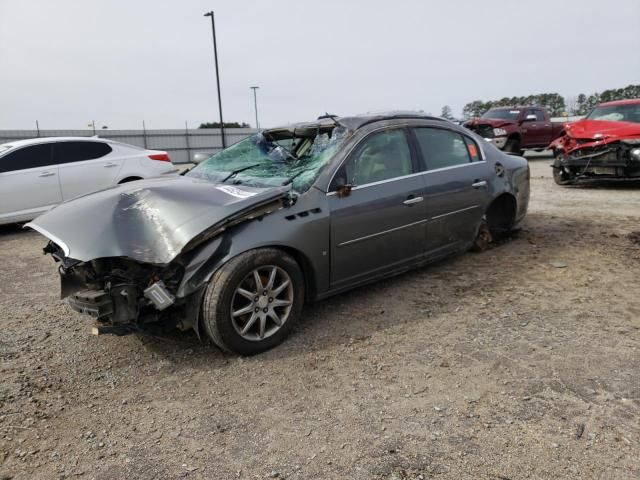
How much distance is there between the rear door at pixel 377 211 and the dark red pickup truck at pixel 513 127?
37.2ft

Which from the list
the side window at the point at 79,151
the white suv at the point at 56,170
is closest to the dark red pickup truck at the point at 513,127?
the white suv at the point at 56,170

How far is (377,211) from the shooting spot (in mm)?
3842

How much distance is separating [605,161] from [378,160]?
22.4 feet

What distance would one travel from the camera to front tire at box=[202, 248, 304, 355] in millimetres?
3008

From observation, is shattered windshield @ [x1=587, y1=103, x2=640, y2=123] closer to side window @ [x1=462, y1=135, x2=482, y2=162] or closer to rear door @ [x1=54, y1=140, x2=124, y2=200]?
side window @ [x1=462, y1=135, x2=482, y2=162]

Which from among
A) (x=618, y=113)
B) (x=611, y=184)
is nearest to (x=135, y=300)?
(x=618, y=113)

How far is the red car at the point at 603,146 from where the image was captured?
8609mm

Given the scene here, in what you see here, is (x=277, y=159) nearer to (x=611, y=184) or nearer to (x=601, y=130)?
(x=601, y=130)

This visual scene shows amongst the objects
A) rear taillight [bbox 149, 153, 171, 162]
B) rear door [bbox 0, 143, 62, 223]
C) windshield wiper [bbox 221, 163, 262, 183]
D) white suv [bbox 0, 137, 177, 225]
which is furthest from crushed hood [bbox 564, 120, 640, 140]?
rear door [bbox 0, 143, 62, 223]

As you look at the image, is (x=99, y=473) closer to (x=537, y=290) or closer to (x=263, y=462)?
(x=263, y=462)

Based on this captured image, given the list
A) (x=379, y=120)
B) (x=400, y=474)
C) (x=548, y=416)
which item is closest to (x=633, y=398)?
(x=548, y=416)

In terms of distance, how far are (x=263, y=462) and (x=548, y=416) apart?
1452mm

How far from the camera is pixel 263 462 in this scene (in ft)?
7.38

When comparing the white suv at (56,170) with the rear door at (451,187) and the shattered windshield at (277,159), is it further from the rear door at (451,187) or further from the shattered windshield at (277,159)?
the rear door at (451,187)
